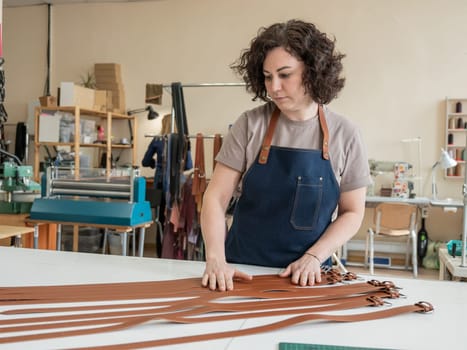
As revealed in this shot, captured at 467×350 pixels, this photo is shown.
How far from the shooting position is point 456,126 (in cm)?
618

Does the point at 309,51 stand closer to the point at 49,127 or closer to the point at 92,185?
the point at 92,185

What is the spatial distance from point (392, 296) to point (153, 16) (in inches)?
261

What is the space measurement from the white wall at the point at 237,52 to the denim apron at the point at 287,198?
5.01m

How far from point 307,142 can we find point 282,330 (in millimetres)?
819

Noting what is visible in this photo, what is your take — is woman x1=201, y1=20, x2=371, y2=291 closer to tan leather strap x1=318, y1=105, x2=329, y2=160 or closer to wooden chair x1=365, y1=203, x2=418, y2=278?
tan leather strap x1=318, y1=105, x2=329, y2=160

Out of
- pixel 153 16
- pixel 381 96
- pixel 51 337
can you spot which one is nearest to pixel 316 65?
pixel 51 337

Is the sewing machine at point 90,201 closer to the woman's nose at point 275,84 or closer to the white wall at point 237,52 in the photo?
the woman's nose at point 275,84

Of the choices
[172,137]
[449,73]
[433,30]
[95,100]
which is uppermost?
[433,30]

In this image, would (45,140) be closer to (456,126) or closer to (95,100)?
(95,100)

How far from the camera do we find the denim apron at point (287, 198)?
5.48ft

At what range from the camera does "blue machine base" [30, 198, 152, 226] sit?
3.18 m

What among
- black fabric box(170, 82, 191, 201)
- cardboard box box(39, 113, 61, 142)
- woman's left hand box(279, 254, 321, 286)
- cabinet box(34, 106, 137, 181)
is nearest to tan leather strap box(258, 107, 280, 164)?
woman's left hand box(279, 254, 321, 286)

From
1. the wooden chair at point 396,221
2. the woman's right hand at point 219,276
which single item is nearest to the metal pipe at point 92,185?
the woman's right hand at point 219,276

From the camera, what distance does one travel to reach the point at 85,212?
318cm
